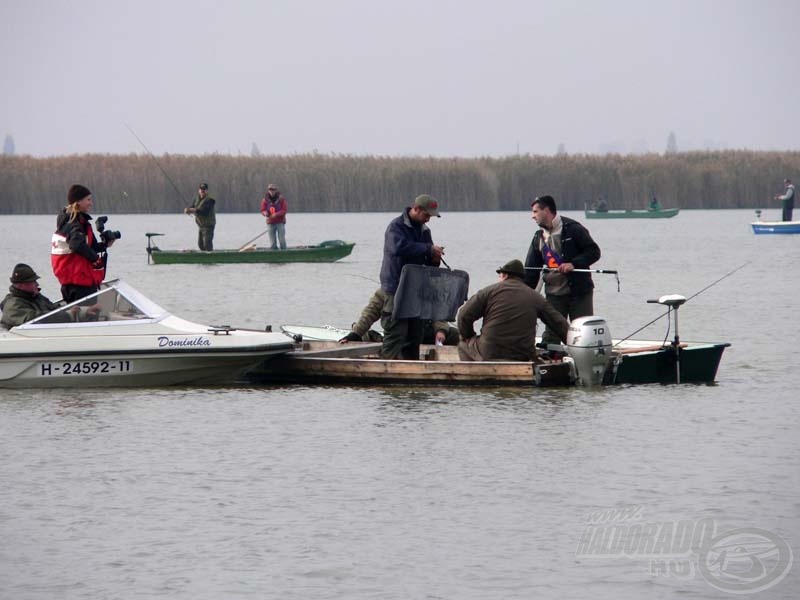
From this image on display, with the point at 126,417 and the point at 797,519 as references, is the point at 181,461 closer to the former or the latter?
the point at 126,417

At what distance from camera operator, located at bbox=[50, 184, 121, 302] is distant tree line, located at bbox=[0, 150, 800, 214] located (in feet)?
133

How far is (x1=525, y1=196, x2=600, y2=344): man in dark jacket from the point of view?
15.4 meters

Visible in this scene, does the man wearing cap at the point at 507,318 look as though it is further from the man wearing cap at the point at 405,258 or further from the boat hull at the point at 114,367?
the boat hull at the point at 114,367

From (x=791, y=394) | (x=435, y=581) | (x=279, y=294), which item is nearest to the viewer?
(x=435, y=581)

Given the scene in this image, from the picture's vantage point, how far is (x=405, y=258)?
15.6 meters

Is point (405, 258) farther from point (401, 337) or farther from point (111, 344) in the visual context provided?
point (111, 344)

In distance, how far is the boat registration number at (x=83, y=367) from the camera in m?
15.4

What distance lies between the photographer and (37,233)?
184ft

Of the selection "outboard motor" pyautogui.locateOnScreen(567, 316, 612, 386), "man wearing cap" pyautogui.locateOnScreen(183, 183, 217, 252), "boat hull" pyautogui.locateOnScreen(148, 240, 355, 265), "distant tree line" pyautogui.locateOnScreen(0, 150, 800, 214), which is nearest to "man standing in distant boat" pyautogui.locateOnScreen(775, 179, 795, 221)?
"distant tree line" pyautogui.locateOnScreen(0, 150, 800, 214)

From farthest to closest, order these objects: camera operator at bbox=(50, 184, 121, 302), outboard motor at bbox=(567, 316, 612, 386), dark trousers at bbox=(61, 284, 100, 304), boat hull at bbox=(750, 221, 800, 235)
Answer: boat hull at bbox=(750, 221, 800, 235) → dark trousers at bbox=(61, 284, 100, 304) → camera operator at bbox=(50, 184, 121, 302) → outboard motor at bbox=(567, 316, 612, 386)

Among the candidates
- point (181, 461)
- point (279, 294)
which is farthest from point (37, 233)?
point (181, 461)

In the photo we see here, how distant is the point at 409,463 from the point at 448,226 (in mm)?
50072

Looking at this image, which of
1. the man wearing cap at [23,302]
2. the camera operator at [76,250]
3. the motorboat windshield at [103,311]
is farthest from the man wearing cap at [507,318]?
the man wearing cap at [23,302]

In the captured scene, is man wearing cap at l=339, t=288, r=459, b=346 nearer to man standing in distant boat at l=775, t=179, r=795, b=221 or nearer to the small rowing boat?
man standing in distant boat at l=775, t=179, r=795, b=221
